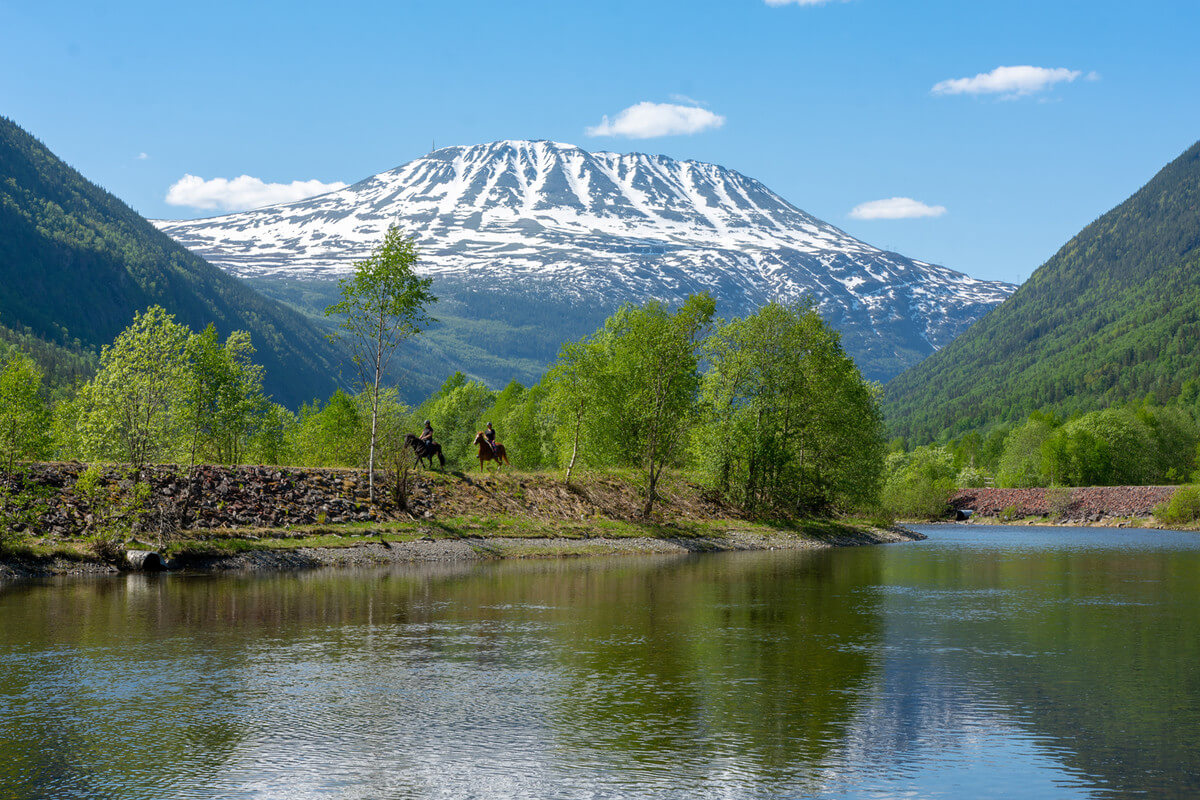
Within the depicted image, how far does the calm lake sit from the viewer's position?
618 inches

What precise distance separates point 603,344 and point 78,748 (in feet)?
245

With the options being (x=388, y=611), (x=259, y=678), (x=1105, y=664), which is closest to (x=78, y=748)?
(x=259, y=678)

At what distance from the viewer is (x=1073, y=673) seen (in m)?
24.9

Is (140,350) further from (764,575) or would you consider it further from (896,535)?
(896,535)

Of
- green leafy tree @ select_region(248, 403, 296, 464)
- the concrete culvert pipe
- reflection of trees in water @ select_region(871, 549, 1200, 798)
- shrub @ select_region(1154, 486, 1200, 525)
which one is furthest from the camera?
shrub @ select_region(1154, 486, 1200, 525)

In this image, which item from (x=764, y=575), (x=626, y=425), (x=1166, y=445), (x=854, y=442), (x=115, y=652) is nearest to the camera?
(x=115, y=652)

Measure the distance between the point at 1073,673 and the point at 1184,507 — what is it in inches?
4883

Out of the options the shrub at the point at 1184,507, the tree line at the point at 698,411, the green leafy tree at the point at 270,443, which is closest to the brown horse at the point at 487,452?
the tree line at the point at 698,411

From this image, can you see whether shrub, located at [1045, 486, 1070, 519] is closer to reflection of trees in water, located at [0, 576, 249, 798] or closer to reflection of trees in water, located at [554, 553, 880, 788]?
reflection of trees in water, located at [554, 553, 880, 788]

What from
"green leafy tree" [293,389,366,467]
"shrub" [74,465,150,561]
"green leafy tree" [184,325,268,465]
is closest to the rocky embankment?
"green leafy tree" [293,389,366,467]

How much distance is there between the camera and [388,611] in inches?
1369

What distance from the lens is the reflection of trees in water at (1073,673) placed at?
17453 mm

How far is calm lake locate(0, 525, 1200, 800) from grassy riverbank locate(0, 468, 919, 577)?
591cm

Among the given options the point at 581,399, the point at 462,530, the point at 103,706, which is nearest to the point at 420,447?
the point at 462,530
